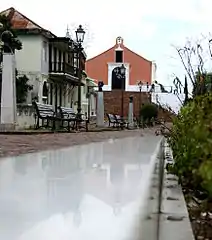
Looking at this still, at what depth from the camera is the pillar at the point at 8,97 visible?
1675 centimetres

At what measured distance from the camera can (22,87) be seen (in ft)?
110

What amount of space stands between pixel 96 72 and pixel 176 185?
2342 inches

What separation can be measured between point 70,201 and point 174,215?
1.10m

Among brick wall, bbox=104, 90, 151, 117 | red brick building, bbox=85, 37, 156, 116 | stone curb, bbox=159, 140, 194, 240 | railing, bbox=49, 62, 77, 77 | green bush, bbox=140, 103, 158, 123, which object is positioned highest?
red brick building, bbox=85, 37, 156, 116

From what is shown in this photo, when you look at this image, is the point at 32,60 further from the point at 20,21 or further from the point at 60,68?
the point at 60,68

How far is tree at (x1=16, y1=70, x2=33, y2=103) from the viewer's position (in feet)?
108

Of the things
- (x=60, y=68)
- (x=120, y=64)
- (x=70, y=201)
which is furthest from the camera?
(x=120, y=64)

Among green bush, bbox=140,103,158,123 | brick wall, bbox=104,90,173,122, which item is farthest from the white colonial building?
brick wall, bbox=104,90,173,122

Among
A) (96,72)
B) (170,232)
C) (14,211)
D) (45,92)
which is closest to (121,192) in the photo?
(170,232)

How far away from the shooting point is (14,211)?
317cm

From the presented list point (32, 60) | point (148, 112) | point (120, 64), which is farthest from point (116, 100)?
point (32, 60)

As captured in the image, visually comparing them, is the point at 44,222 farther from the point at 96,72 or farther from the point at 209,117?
the point at 96,72

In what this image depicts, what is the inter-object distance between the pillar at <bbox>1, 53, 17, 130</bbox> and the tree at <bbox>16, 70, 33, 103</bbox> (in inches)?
627

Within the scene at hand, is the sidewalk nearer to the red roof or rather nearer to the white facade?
the white facade
